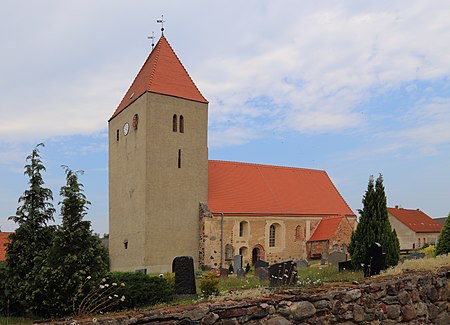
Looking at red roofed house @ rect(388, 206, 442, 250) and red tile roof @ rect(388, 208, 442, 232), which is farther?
red tile roof @ rect(388, 208, 442, 232)

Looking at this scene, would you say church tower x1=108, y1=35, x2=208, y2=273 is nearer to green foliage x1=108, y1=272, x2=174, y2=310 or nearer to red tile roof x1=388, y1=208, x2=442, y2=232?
green foliage x1=108, y1=272, x2=174, y2=310

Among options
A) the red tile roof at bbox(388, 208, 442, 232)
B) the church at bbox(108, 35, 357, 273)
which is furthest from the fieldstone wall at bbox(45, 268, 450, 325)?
the red tile roof at bbox(388, 208, 442, 232)

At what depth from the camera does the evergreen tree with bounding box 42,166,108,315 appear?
35.4 ft

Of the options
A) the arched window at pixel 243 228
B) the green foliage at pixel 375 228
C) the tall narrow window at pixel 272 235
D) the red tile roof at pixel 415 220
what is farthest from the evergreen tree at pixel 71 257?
the red tile roof at pixel 415 220

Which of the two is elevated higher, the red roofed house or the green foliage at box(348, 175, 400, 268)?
the green foliage at box(348, 175, 400, 268)

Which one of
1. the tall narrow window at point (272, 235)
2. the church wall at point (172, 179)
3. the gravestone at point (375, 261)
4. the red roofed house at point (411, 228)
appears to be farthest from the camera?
the red roofed house at point (411, 228)

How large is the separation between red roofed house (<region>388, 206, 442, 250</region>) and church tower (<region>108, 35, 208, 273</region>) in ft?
91.5

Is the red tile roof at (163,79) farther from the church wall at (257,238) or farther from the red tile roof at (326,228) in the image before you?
the red tile roof at (326,228)

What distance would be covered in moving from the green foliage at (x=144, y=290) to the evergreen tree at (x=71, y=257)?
114 centimetres

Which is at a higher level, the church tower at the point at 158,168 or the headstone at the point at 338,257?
the church tower at the point at 158,168

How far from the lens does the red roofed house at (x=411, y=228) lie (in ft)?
153

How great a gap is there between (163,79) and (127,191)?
7316 millimetres

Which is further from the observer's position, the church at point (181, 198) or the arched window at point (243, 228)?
the arched window at point (243, 228)

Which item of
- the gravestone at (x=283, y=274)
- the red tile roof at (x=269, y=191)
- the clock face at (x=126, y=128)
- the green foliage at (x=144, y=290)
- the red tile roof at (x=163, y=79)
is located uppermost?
the red tile roof at (x=163, y=79)
